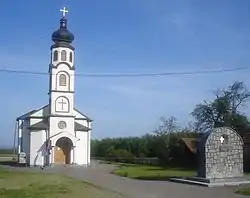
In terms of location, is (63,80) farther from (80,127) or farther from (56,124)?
(80,127)

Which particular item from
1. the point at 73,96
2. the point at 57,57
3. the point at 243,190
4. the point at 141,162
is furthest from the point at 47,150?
the point at 243,190

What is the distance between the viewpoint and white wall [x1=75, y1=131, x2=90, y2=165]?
54.2 m

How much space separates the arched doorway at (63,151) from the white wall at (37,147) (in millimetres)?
1548

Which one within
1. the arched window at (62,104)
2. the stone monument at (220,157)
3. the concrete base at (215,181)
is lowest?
the concrete base at (215,181)

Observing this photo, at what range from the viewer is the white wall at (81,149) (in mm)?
54156

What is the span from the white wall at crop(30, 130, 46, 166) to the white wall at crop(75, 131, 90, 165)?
13.4 ft

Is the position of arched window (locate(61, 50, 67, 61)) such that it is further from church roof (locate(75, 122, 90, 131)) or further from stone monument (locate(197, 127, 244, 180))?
stone monument (locate(197, 127, 244, 180))

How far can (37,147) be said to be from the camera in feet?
172

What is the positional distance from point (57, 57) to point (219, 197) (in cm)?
3722

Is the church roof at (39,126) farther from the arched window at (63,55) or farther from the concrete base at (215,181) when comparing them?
the concrete base at (215,181)

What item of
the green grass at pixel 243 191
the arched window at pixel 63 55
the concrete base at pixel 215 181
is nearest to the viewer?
the green grass at pixel 243 191

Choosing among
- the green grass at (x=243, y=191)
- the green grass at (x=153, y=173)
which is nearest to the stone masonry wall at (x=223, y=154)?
the green grass at (x=153, y=173)

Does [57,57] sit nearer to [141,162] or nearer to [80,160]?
[80,160]

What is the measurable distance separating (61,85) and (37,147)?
779 centimetres
